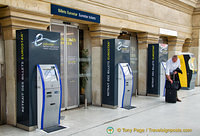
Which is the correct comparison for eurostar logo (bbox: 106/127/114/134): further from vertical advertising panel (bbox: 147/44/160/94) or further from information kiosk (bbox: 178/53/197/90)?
information kiosk (bbox: 178/53/197/90)

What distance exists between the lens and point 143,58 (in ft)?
31.7

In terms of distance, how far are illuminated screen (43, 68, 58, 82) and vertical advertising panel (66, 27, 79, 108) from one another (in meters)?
1.90

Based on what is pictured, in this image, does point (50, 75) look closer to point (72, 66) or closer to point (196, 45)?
point (72, 66)

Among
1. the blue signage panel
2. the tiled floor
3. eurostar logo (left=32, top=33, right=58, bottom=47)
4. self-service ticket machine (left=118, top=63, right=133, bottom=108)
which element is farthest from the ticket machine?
self-service ticket machine (left=118, top=63, right=133, bottom=108)

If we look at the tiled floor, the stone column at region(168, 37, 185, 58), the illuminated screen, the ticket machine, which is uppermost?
the stone column at region(168, 37, 185, 58)

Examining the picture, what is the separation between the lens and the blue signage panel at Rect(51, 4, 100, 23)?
5.95 metres

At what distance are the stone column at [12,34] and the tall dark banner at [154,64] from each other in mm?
5289

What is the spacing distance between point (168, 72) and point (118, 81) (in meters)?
2.04

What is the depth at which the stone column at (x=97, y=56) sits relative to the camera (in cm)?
736

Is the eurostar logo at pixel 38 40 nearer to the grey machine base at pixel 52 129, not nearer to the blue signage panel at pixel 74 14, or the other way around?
the blue signage panel at pixel 74 14

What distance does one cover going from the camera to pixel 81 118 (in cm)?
607

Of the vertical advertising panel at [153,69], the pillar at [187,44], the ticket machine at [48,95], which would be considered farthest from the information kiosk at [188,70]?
the ticket machine at [48,95]

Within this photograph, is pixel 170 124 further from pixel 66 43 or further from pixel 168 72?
pixel 66 43

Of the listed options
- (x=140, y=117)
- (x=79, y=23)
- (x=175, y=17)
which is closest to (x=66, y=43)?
(x=79, y=23)
